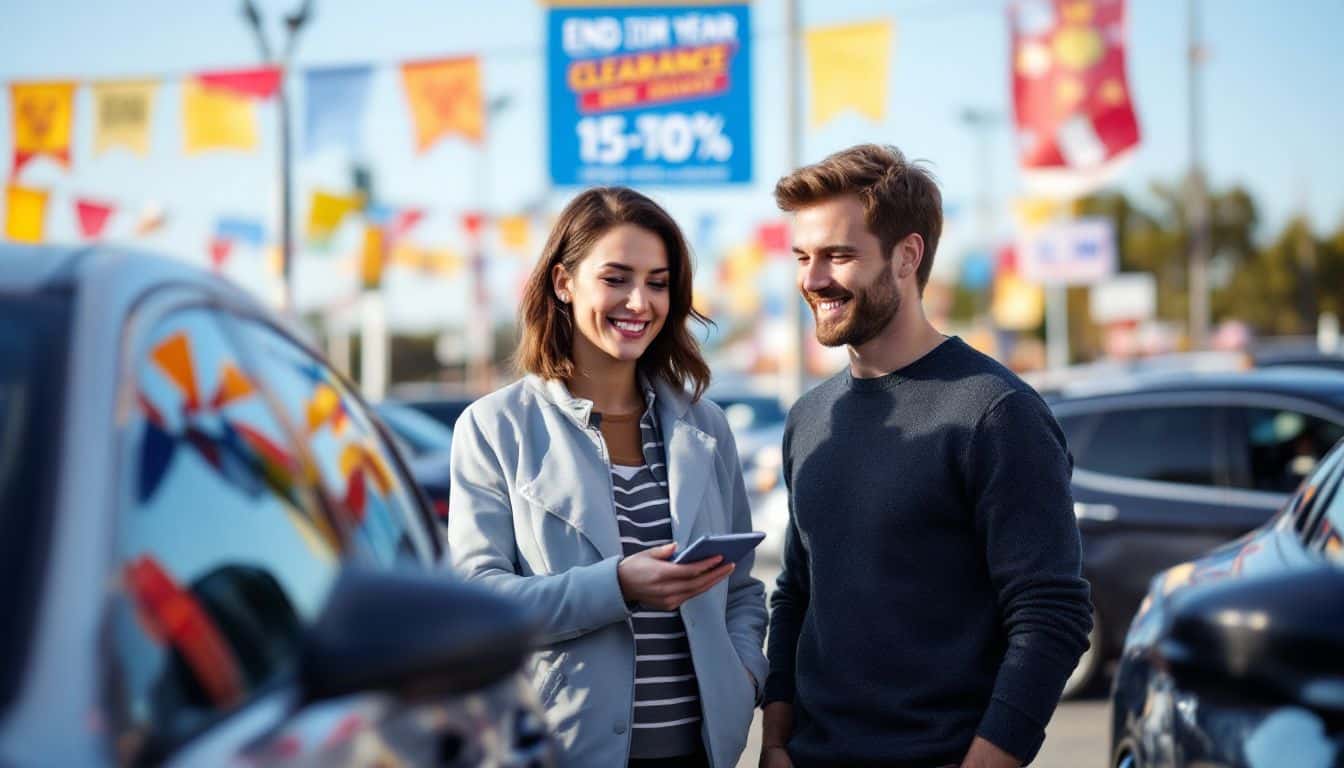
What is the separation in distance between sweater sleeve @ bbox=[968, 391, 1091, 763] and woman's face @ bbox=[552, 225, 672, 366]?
0.76m

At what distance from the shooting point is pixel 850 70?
14.5 metres

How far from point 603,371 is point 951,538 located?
84 cm

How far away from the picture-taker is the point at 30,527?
61.0 inches

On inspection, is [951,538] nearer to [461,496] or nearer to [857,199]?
[857,199]

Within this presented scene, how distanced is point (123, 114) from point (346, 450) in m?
16.5

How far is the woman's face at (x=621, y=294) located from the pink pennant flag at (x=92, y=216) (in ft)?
65.2

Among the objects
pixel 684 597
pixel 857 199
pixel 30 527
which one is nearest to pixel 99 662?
pixel 30 527

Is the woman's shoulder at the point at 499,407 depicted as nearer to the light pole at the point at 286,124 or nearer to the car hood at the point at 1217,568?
the car hood at the point at 1217,568

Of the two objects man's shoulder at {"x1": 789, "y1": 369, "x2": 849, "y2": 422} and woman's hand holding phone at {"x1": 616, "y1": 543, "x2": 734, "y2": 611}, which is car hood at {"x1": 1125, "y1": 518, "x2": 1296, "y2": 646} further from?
woman's hand holding phone at {"x1": 616, "y1": 543, "x2": 734, "y2": 611}

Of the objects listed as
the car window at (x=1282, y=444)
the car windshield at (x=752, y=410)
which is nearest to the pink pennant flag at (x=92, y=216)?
the car windshield at (x=752, y=410)

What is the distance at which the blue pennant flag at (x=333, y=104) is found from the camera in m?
17.5

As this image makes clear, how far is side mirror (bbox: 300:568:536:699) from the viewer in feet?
5.29

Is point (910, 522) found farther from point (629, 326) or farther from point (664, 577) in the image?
point (629, 326)

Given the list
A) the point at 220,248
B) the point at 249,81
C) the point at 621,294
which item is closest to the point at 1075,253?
the point at 220,248
